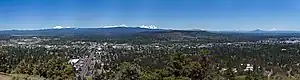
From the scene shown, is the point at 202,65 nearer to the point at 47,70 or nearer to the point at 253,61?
the point at 47,70

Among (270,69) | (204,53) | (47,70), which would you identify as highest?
(204,53)

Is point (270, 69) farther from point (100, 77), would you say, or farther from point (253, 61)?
point (100, 77)

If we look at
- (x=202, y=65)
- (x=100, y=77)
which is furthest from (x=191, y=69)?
(x=100, y=77)

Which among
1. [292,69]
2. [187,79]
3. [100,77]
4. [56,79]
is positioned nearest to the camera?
[187,79]

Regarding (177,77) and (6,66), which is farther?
(6,66)

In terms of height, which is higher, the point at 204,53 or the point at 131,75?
the point at 204,53

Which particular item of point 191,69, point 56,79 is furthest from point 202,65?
point 56,79

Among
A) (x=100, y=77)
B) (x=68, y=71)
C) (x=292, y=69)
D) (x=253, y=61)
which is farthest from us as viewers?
(x=253, y=61)

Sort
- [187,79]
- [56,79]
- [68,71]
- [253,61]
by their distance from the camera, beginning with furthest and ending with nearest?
[253,61] → [68,71] → [56,79] → [187,79]

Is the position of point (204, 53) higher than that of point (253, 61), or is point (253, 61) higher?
point (204, 53)
